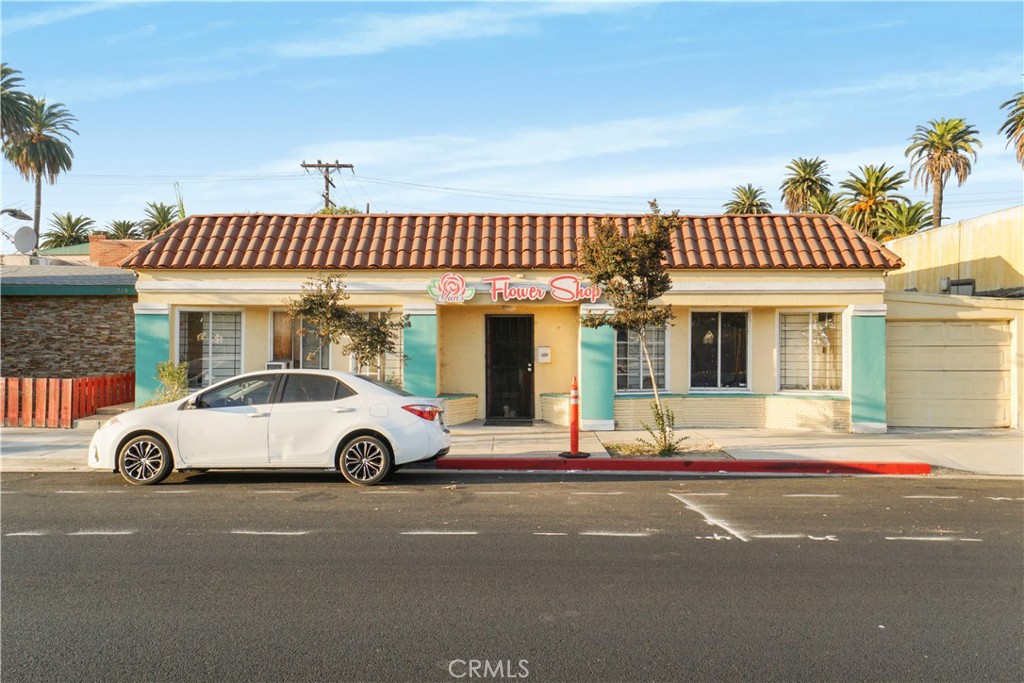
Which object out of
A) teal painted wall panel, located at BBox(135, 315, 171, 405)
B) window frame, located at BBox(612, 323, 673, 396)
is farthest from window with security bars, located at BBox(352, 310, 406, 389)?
window frame, located at BBox(612, 323, 673, 396)

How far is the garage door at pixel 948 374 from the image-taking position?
15.9 meters

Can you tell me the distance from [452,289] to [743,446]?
624cm

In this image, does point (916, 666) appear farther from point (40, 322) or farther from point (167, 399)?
point (40, 322)

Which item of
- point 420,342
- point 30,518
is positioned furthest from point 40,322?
point 30,518

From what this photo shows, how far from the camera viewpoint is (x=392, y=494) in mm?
9680

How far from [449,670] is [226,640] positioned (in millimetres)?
1475

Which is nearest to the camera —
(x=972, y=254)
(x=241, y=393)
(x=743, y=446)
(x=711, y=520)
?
(x=711, y=520)

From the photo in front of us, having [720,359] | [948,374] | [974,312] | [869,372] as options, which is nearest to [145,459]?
[720,359]

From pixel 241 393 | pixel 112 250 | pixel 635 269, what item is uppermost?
pixel 112 250

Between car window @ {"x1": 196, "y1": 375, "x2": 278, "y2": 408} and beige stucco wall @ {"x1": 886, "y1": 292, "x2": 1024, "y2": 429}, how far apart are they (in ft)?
40.3

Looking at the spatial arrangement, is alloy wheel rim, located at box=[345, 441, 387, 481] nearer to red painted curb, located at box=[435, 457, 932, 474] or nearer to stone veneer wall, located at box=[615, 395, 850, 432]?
red painted curb, located at box=[435, 457, 932, 474]

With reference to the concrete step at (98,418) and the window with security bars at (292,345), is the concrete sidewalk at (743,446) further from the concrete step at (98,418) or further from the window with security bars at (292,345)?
the window with security bars at (292,345)

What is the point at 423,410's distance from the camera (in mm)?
10258

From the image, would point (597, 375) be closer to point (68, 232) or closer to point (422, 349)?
point (422, 349)
